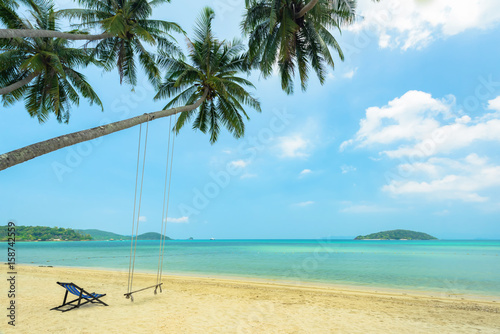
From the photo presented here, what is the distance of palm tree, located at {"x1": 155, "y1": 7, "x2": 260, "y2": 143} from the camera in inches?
397

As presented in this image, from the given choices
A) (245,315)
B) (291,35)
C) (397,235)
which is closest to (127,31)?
(291,35)

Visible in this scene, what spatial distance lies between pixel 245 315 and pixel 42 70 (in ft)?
31.5

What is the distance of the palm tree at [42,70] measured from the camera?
8.66m

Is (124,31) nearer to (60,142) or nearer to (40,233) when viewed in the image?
(60,142)

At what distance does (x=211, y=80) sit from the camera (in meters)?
9.74

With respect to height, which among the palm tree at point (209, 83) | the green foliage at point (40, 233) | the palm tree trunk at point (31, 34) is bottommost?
the green foliage at point (40, 233)

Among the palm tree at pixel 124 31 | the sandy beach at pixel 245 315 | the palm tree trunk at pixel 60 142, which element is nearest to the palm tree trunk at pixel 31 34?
the palm tree at pixel 124 31

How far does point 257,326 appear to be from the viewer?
16.3 feet

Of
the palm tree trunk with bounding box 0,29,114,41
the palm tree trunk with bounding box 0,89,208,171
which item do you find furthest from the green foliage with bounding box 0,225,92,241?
the palm tree trunk with bounding box 0,89,208,171

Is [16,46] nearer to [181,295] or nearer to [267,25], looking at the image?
[267,25]

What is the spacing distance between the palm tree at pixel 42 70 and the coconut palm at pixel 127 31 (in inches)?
44.8

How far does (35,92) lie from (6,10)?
3.48 metres

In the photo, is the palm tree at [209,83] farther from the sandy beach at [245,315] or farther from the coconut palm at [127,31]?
the sandy beach at [245,315]

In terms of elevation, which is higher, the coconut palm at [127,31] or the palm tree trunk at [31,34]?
the coconut palm at [127,31]
